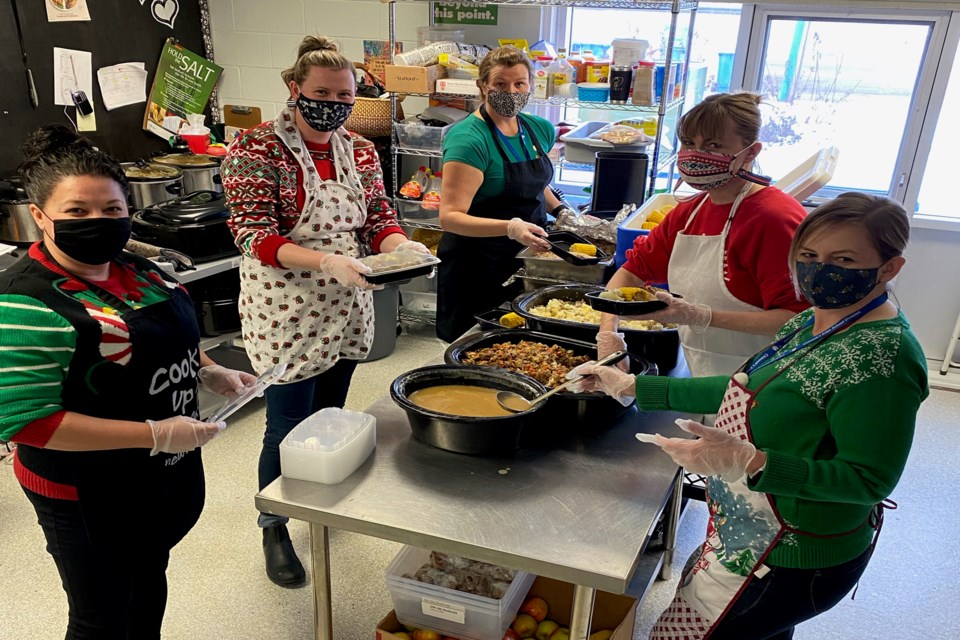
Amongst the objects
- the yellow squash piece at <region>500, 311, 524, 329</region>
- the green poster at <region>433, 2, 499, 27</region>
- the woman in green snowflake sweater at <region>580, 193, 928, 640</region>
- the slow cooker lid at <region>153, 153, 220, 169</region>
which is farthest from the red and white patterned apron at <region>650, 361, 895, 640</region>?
the green poster at <region>433, 2, 499, 27</region>

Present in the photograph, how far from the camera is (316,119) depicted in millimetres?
2062

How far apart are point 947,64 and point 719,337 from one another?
2.75 meters

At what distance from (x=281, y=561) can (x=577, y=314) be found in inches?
49.5

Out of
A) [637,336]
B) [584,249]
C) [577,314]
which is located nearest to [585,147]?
[584,249]

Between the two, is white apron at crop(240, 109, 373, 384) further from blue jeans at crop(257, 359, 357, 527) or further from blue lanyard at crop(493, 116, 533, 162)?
blue lanyard at crop(493, 116, 533, 162)

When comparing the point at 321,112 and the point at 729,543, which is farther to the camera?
the point at 321,112

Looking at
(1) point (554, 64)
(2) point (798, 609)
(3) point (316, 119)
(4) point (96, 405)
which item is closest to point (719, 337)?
(2) point (798, 609)

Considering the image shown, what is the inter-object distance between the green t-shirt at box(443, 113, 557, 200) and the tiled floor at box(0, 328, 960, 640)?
4.62 ft

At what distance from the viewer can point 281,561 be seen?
7.92ft

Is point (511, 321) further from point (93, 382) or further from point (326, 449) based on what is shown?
point (93, 382)

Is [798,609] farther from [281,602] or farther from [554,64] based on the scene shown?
[554,64]

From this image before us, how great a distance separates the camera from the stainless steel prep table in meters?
1.39

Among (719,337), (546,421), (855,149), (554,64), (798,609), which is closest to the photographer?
(798,609)

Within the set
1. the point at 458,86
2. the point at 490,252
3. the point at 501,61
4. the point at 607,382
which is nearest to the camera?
the point at 607,382
